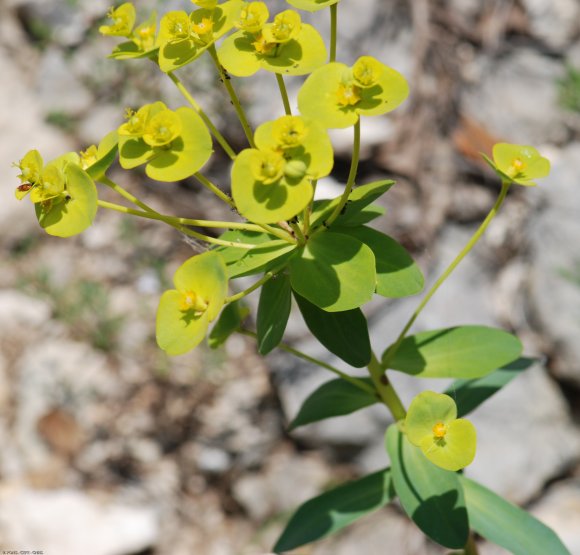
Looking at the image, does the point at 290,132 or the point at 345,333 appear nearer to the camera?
the point at 290,132

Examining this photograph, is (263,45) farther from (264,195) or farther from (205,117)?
(264,195)

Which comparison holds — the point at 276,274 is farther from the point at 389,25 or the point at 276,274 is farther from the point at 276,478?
the point at 389,25

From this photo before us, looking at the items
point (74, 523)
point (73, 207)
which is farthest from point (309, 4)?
point (74, 523)

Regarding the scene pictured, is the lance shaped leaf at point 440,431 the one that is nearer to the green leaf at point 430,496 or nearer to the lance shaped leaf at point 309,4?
the green leaf at point 430,496

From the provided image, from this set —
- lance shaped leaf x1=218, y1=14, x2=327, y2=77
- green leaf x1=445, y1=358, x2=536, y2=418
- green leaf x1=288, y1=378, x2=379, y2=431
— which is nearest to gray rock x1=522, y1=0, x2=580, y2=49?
green leaf x1=445, y1=358, x2=536, y2=418

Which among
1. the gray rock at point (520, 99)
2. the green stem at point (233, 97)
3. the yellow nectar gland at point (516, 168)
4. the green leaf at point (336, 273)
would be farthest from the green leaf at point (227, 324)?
the gray rock at point (520, 99)

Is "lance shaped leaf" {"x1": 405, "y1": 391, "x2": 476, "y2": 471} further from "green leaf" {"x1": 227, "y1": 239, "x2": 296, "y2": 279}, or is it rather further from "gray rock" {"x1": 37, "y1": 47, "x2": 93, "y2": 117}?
"gray rock" {"x1": 37, "y1": 47, "x2": 93, "y2": 117}
